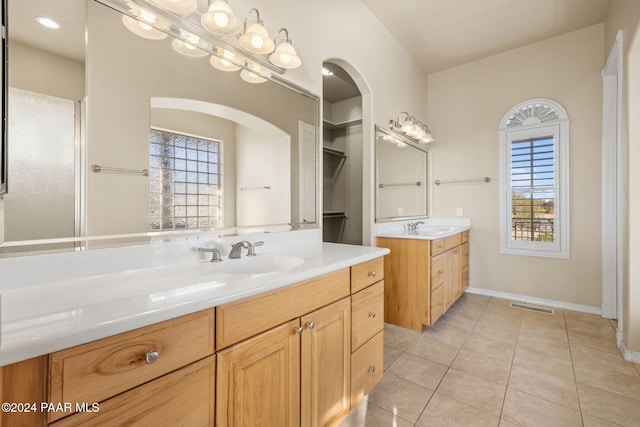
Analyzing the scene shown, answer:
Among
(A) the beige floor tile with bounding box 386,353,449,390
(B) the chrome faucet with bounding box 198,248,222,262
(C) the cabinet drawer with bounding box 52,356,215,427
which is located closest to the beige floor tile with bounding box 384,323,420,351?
(A) the beige floor tile with bounding box 386,353,449,390

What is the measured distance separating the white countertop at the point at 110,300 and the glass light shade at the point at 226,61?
38.2 inches

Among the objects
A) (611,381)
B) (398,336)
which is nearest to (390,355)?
(398,336)

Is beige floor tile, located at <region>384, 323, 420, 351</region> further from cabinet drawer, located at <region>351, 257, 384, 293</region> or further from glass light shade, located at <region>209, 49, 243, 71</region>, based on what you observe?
glass light shade, located at <region>209, 49, 243, 71</region>

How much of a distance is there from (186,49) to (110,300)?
1112 mm

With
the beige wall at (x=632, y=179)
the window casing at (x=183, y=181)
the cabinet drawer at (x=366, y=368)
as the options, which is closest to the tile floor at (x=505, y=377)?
the cabinet drawer at (x=366, y=368)

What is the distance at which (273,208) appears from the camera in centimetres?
169

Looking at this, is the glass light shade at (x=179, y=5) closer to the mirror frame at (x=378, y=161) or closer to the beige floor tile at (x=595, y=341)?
the mirror frame at (x=378, y=161)

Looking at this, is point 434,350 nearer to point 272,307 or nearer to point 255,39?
point 272,307

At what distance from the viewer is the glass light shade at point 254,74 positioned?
1526mm

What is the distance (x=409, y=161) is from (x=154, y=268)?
114 inches

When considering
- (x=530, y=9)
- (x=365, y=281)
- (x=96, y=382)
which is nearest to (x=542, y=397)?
(x=365, y=281)

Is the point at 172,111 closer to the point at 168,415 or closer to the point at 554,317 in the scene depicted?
the point at 168,415

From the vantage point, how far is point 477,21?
2.71m

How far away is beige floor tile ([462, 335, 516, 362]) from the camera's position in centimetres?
205
